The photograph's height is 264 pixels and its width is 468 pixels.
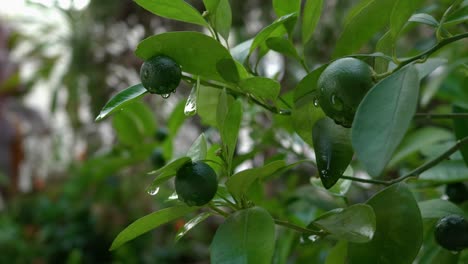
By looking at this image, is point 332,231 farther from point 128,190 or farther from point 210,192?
point 128,190

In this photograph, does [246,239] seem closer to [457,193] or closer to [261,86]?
[261,86]

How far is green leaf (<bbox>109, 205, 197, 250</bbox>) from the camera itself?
320 millimetres

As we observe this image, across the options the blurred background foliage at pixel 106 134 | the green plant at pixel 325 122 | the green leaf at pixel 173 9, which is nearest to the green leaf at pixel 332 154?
the green plant at pixel 325 122

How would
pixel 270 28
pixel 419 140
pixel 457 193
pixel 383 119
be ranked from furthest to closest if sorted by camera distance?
pixel 419 140 → pixel 457 193 → pixel 270 28 → pixel 383 119

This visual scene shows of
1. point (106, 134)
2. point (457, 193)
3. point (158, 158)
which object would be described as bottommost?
→ point (106, 134)

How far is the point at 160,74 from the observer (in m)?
0.29

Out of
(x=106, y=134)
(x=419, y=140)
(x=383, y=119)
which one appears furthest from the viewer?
(x=106, y=134)

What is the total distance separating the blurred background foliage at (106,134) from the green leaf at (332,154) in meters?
0.28

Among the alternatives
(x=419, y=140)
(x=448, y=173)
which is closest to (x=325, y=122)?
(x=448, y=173)

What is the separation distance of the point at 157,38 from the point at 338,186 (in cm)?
17

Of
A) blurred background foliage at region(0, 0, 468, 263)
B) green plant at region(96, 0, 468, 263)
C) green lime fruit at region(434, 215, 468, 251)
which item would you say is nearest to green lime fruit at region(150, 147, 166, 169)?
blurred background foliage at region(0, 0, 468, 263)

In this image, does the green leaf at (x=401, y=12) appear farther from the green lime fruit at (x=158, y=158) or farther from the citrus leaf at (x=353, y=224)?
the green lime fruit at (x=158, y=158)

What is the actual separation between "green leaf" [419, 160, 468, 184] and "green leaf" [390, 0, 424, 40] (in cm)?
18

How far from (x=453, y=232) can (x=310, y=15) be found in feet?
0.52
